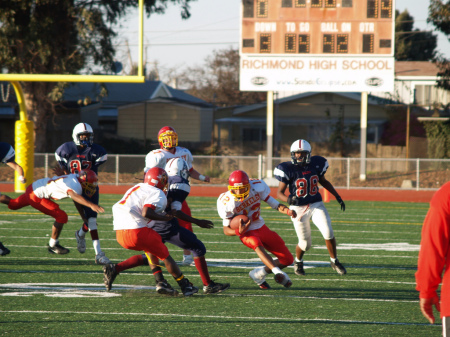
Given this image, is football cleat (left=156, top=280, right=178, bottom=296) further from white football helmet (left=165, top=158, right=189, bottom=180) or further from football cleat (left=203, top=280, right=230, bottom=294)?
white football helmet (left=165, top=158, right=189, bottom=180)

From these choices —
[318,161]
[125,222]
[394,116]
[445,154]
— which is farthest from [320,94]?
[125,222]

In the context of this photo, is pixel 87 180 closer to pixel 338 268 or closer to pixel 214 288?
pixel 214 288

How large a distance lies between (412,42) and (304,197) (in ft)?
147

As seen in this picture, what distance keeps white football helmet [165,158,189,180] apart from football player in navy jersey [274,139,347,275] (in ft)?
3.62

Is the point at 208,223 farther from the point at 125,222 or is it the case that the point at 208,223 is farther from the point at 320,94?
the point at 320,94

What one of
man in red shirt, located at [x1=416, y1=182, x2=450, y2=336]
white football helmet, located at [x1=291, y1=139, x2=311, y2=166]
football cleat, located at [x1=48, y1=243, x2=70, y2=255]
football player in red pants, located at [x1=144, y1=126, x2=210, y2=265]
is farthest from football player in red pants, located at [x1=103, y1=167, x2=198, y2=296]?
man in red shirt, located at [x1=416, y1=182, x2=450, y2=336]

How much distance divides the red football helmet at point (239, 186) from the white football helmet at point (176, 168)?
120cm

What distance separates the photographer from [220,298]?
240 inches

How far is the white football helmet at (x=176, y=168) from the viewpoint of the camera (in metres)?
7.31

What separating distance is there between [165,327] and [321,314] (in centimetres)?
138

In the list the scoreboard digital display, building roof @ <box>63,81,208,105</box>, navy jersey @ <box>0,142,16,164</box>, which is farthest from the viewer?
building roof @ <box>63,81,208,105</box>

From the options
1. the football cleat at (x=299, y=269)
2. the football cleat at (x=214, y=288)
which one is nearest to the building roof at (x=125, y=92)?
the football cleat at (x=299, y=269)

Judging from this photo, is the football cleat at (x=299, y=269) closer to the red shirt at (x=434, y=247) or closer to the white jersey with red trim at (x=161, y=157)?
the white jersey with red trim at (x=161, y=157)

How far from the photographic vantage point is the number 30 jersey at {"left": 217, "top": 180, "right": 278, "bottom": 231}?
20.7 feet
